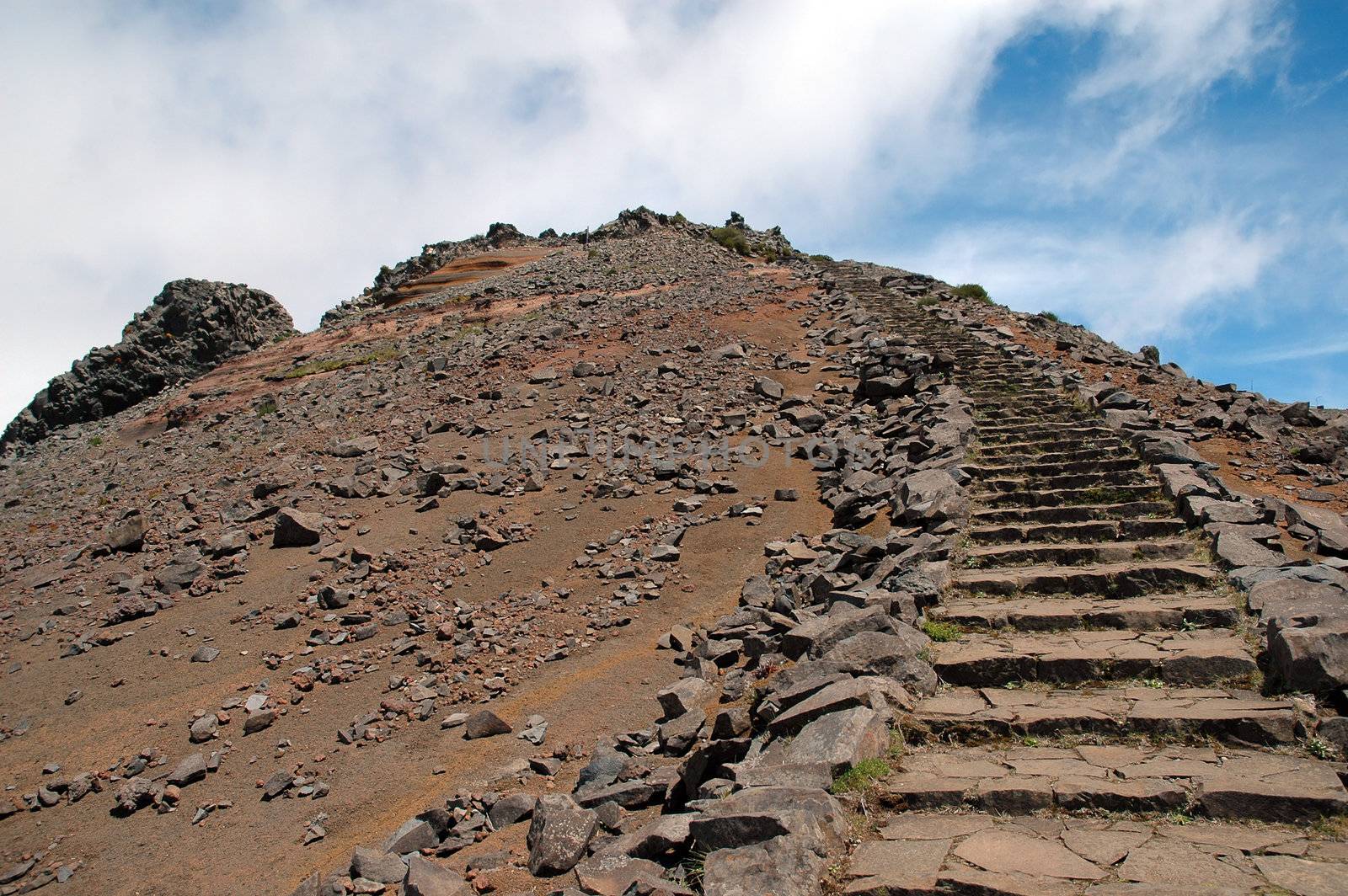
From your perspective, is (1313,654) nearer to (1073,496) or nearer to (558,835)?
(1073,496)

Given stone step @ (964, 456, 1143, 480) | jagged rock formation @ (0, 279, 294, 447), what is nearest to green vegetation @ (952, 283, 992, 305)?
stone step @ (964, 456, 1143, 480)

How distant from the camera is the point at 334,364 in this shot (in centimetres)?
2242

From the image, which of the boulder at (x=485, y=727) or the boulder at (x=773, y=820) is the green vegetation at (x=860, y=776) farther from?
the boulder at (x=485, y=727)

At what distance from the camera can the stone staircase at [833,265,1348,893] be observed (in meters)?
3.53

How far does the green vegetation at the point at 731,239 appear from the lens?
35463 mm

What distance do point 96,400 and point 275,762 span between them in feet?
90.3

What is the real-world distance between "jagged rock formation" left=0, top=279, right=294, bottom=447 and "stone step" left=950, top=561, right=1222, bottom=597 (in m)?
30.4

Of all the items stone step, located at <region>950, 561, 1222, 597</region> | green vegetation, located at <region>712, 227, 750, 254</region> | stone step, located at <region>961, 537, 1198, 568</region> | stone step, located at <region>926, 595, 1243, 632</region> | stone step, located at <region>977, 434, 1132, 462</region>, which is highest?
green vegetation, located at <region>712, 227, 750, 254</region>

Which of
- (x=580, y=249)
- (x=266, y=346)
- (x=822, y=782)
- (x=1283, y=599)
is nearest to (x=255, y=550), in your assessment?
(x=822, y=782)

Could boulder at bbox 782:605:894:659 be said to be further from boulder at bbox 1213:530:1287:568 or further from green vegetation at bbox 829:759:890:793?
boulder at bbox 1213:530:1287:568

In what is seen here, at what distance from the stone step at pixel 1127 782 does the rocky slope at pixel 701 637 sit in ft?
0.07

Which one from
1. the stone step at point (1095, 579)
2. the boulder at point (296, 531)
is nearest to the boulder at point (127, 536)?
the boulder at point (296, 531)

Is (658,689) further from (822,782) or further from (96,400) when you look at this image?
(96,400)

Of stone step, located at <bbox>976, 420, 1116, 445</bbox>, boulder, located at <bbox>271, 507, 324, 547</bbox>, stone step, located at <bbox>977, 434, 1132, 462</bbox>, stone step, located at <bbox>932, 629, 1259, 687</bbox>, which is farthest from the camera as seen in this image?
boulder, located at <bbox>271, 507, 324, 547</bbox>
